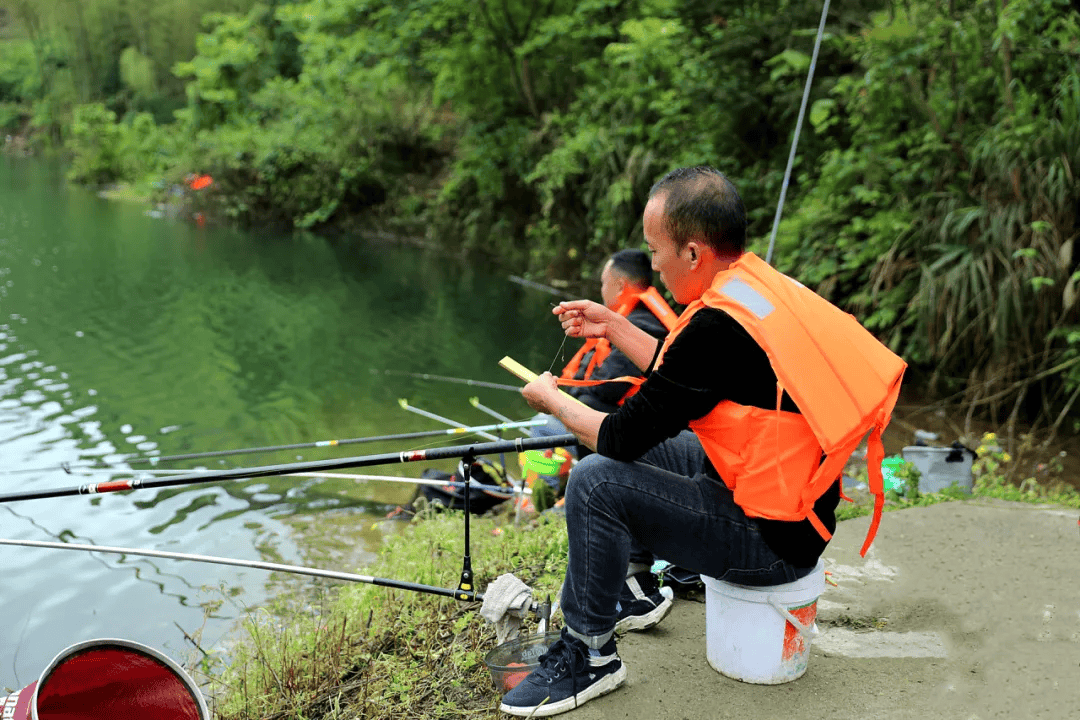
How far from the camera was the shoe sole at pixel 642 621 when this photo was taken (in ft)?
9.48

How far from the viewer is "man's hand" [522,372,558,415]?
238cm

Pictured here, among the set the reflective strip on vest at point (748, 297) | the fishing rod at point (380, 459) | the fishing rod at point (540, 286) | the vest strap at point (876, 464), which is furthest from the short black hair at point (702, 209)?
the fishing rod at point (540, 286)

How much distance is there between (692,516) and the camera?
7.78ft

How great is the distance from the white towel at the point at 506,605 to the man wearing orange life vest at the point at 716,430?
25 centimetres

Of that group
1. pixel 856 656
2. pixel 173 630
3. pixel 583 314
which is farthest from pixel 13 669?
pixel 856 656

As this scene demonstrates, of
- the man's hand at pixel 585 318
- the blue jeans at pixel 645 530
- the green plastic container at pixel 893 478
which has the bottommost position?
the green plastic container at pixel 893 478

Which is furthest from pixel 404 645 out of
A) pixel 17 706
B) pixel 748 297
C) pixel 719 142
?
pixel 719 142

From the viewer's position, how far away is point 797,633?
2.58 meters

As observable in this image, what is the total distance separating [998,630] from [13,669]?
4.17m

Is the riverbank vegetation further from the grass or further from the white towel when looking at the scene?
the white towel

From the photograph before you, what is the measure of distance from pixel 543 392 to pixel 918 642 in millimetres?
1452

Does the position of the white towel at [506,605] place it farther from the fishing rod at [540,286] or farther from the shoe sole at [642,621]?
the fishing rod at [540,286]

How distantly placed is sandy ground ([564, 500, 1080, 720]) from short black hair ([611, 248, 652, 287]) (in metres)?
1.35

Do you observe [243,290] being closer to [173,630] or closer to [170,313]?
[170,313]
